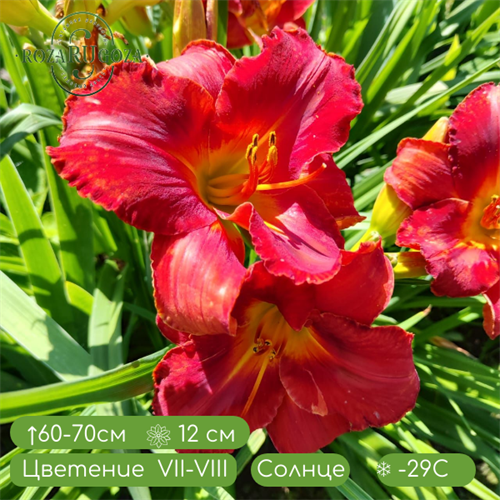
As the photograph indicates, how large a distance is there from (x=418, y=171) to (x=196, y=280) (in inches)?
16.5

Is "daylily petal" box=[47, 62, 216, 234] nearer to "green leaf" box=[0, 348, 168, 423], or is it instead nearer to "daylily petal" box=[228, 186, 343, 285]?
"daylily petal" box=[228, 186, 343, 285]

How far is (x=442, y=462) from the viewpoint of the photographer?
30.2 inches

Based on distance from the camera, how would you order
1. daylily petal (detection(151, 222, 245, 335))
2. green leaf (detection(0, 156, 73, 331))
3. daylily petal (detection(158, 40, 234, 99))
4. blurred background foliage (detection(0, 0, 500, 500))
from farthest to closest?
green leaf (detection(0, 156, 73, 331)) < blurred background foliage (detection(0, 0, 500, 500)) < daylily petal (detection(158, 40, 234, 99)) < daylily petal (detection(151, 222, 245, 335))

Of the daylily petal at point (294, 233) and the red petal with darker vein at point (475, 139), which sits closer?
the daylily petal at point (294, 233)

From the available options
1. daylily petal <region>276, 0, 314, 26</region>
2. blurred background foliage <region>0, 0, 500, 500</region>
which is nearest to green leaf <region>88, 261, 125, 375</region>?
blurred background foliage <region>0, 0, 500, 500</region>

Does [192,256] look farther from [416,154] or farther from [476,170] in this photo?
[476,170]

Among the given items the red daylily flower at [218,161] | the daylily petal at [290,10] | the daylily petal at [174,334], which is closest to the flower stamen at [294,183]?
the red daylily flower at [218,161]

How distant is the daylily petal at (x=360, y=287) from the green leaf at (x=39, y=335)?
39 centimetres

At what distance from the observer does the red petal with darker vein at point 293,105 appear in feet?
1.97

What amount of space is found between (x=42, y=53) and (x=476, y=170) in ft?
2.46

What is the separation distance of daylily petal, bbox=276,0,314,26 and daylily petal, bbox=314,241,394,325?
573 millimetres

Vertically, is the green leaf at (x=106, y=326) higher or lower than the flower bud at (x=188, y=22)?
lower

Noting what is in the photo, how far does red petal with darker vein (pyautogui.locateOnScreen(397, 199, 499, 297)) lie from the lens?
0.67 meters
